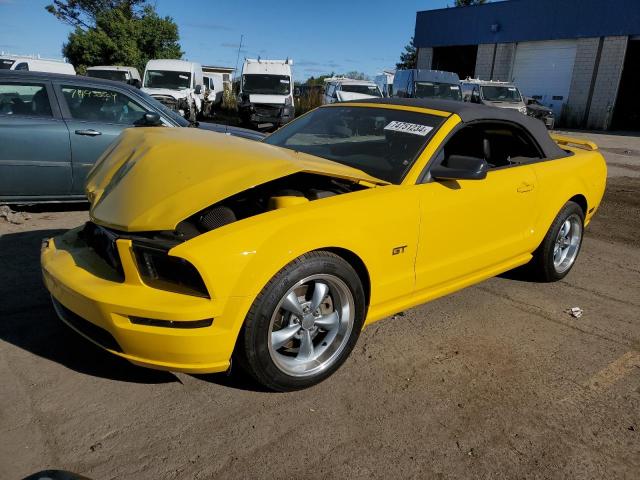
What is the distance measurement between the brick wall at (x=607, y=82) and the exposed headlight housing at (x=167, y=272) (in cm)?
2943

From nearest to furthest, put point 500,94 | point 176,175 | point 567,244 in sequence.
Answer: point 176,175, point 567,244, point 500,94

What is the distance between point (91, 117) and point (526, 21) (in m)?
29.7

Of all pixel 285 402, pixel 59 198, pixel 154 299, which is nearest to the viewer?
pixel 154 299

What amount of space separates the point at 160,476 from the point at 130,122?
4816mm

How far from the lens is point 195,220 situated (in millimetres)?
2760

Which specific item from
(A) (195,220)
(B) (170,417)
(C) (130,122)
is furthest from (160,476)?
(C) (130,122)

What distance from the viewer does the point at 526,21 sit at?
1161 inches

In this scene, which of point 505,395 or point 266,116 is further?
point 266,116

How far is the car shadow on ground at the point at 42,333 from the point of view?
2.85m

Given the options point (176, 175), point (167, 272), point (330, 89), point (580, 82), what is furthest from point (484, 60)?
point (167, 272)

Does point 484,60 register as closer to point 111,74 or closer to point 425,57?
point 425,57

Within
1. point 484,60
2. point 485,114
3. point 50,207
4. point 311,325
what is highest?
Result: point 484,60

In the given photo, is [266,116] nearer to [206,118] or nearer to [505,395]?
[206,118]

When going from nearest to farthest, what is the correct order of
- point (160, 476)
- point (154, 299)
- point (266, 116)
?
point (160, 476)
point (154, 299)
point (266, 116)
